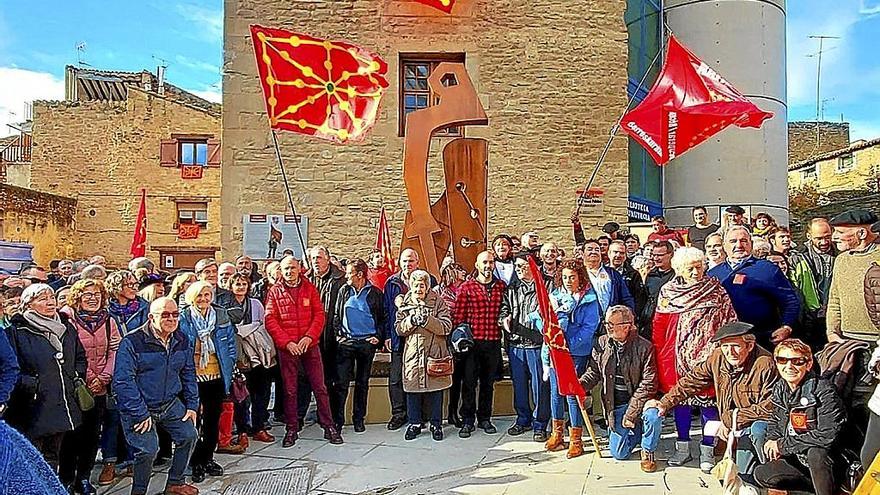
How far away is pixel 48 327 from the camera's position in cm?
485

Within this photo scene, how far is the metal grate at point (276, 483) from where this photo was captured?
5551 millimetres

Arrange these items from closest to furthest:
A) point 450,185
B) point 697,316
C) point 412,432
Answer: point 697,316 < point 412,432 < point 450,185

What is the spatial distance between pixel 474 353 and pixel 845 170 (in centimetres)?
1886

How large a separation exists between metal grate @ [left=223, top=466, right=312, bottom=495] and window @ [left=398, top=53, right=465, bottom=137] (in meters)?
9.25

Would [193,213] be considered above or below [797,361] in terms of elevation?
above

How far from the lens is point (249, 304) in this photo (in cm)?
658

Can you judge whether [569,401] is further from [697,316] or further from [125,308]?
[125,308]

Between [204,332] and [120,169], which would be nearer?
[204,332]

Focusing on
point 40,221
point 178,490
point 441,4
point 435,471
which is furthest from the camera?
point 40,221

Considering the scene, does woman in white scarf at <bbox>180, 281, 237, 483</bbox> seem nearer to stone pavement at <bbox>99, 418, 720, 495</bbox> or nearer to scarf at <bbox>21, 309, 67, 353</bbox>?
stone pavement at <bbox>99, 418, 720, 495</bbox>

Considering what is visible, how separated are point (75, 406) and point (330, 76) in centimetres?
549

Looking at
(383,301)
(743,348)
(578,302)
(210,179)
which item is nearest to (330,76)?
(383,301)

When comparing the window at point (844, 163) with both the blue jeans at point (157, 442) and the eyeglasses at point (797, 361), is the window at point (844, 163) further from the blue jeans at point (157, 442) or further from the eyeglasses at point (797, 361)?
the blue jeans at point (157, 442)

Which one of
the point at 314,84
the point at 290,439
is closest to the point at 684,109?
the point at 314,84
